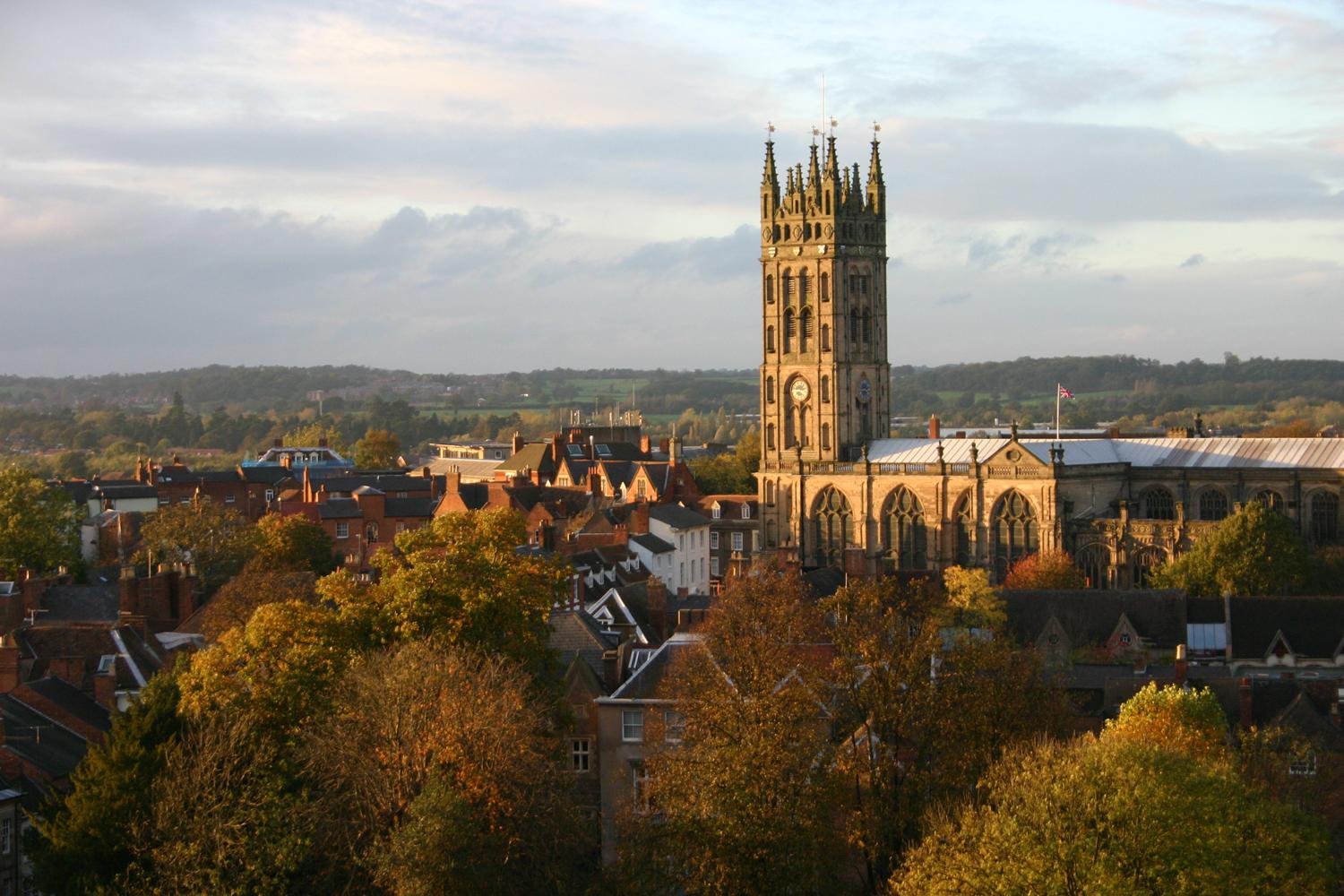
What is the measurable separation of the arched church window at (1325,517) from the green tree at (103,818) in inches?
2959

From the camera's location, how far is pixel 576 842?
4641cm

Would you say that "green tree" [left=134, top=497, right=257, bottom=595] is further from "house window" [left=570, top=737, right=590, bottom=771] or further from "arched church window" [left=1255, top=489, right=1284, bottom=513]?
"arched church window" [left=1255, top=489, right=1284, bottom=513]

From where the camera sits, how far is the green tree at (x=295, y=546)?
92.3 metres

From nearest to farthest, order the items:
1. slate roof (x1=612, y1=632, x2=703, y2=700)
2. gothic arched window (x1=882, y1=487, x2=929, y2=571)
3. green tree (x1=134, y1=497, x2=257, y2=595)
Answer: slate roof (x1=612, y1=632, x2=703, y2=700)
green tree (x1=134, y1=497, x2=257, y2=595)
gothic arched window (x1=882, y1=487, x2=929, y2=571)

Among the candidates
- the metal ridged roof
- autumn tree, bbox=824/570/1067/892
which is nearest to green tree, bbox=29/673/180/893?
autumn tree, bbox=824/570/1067/892

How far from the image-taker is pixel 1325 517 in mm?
107062

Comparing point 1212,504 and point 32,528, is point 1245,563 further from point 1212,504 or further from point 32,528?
point 32,528

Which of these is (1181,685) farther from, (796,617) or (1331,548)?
(1331,548)

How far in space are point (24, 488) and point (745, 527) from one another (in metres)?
41.9

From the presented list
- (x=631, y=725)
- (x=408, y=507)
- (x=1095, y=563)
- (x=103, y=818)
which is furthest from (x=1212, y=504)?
(x=103, y=818)

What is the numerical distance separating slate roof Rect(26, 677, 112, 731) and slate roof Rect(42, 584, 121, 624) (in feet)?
55.3

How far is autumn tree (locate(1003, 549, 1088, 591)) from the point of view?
9269cm

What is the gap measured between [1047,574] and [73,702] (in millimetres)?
49419

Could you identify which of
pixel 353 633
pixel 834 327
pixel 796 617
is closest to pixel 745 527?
pixel 834 327
